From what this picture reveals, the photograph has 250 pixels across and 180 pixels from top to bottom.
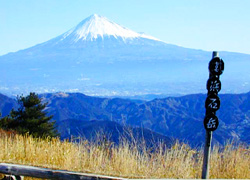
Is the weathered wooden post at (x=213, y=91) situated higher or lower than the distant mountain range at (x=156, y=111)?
higher

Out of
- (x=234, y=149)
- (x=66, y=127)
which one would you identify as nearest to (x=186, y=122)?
(x=66, y=127)

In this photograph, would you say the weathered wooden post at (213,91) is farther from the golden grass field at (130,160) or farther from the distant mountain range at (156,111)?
the distant mountain range at (156,111)

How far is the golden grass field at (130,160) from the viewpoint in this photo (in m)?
6.12

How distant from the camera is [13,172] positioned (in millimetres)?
5230

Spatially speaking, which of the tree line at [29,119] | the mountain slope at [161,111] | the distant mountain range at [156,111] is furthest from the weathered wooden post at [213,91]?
the mountain slope at [161,111]

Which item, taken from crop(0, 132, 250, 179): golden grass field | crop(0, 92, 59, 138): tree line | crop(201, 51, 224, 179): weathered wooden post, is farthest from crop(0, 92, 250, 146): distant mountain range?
crop(201, 51, 224, 179): weathered wooden post

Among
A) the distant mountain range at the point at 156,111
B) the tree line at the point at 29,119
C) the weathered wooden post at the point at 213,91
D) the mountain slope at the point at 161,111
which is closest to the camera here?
the weathered wooden post at the point at 213,91

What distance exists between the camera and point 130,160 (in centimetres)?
629

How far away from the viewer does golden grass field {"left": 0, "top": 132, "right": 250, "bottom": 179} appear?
20.1 ft

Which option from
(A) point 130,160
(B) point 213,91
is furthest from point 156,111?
(B) point 213,91

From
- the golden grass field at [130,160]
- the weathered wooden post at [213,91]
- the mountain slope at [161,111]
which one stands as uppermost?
the weathered wooden post at [213,91]

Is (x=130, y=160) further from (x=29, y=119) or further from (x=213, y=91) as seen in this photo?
(x=29, y=119)

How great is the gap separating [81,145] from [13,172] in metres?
1.91

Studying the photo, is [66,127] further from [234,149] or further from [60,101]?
[234,149]
